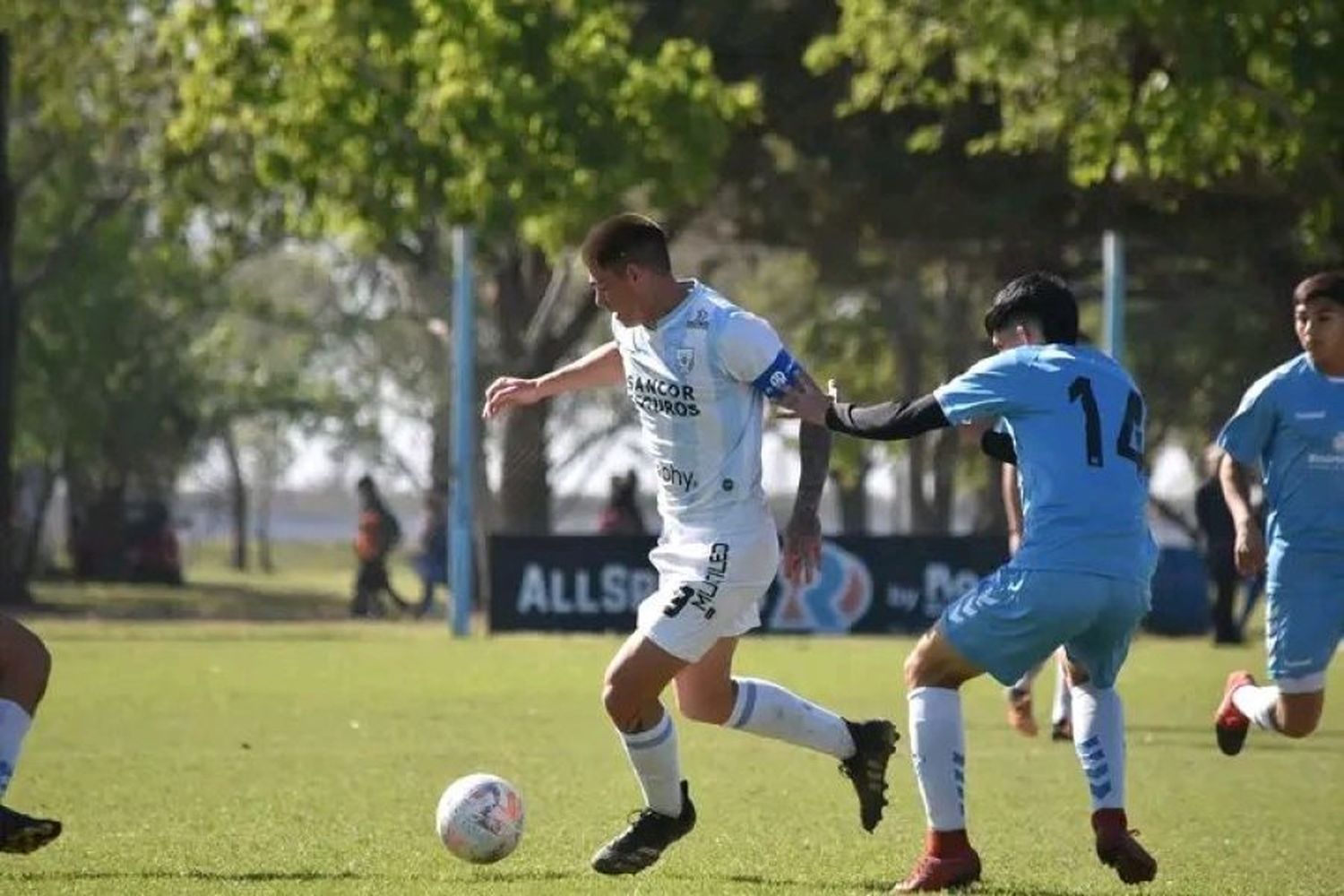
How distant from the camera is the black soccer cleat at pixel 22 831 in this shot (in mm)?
9867

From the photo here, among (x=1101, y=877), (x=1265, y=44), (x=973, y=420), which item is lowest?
(x=1101, y=877)

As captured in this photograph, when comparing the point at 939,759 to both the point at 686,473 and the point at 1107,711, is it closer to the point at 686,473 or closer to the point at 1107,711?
the point at 1107,711

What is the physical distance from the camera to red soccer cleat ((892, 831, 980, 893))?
9617 mm

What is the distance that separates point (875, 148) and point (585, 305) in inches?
310

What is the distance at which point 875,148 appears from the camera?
38.4 meters

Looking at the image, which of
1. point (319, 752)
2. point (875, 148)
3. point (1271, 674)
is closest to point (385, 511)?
point (875, 148)

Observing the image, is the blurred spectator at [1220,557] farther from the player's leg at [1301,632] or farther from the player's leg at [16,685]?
the player's leg at [16,685]

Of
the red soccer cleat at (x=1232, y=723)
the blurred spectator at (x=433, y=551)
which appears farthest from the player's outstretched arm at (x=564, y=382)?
the blurred spectator at (x=433, y=551)

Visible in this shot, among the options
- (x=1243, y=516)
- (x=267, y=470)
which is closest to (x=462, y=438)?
(x=1243, y=516)

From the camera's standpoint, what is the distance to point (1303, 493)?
464 inches

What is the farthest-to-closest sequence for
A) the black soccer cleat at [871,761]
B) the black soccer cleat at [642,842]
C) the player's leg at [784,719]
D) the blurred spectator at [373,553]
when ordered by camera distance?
the blurred spectator at [373,553] < the black soccer cleat at [871,761] < the player's leg at [784,719] < the black soccer cleat at [642,842]

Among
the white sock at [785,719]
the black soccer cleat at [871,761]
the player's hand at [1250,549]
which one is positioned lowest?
the black soccer cleat at [871,761]

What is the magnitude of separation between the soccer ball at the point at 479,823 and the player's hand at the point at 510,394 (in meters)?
1.49

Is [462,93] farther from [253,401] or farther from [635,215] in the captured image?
[253,401]
